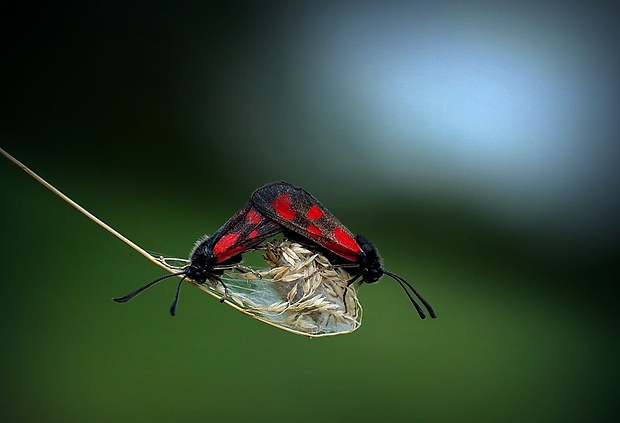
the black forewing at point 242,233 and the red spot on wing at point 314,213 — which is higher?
the red spot on wing at point 314,213

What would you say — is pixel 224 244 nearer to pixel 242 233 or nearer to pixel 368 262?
pixel 242 233

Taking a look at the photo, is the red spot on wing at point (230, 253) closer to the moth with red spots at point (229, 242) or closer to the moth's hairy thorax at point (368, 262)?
the moth with red spots at point (229, 242)

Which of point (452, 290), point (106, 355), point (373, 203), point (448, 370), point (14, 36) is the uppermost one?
point (14, 36)

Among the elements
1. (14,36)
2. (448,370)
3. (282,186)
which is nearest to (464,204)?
(448,370)

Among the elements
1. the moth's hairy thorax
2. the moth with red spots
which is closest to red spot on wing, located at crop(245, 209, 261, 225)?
the moth with red spots

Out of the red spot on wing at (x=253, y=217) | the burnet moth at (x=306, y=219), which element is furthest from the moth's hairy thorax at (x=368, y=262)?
the red spot on wing at (x=253, y=217)

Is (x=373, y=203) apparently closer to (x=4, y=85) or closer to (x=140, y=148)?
(x=140, y=148)

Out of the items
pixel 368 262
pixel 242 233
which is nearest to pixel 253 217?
pixel 242 233
